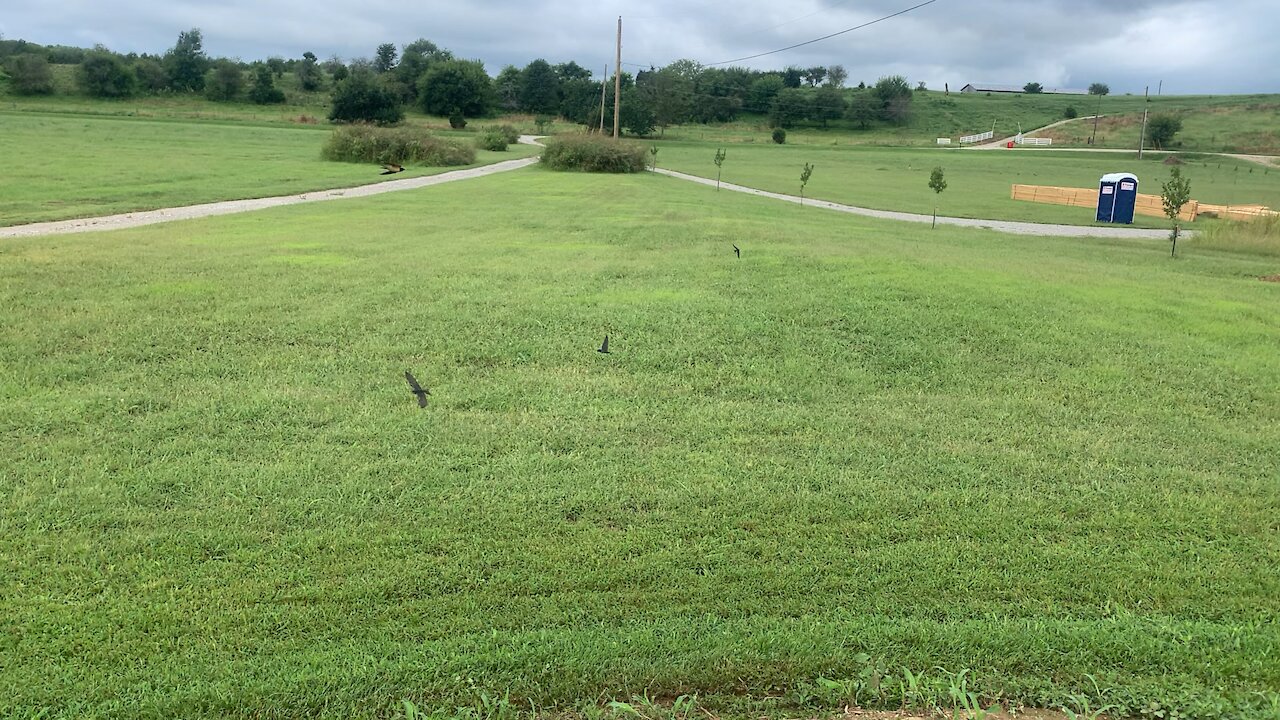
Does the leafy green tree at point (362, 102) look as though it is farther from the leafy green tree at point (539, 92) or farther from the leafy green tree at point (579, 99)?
the leafy green tree at point (539, 92)

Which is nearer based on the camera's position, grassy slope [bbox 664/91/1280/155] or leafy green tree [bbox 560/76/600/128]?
grassy slope [bbox 664/91/1280/155]

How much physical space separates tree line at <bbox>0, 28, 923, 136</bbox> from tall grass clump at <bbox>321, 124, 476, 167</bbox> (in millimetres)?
28939

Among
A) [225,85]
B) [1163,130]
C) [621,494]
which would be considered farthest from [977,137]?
[621,494]

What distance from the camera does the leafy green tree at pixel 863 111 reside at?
330ft

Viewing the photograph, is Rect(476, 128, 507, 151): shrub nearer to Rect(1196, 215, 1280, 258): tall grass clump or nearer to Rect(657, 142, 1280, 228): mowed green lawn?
Rect(657, 142, 1280, 228): mowed green lawn

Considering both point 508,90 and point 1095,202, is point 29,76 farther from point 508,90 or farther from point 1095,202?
point 1095,202

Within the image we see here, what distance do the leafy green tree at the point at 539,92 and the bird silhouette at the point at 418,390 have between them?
341 ft

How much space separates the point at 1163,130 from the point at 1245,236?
7436 cm

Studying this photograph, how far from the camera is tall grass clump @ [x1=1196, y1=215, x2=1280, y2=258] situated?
18.6 m

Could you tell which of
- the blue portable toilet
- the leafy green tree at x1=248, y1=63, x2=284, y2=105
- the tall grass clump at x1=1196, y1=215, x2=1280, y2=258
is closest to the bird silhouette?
the tall grass clump at x1=1196, y1=215, x2=1280, y2=258

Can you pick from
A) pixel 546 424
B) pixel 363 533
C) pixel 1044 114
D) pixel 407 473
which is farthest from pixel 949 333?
pixel 1044 114

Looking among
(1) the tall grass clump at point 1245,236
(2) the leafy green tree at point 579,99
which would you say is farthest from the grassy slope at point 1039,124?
(1) the tall grass clump at point 1245,236

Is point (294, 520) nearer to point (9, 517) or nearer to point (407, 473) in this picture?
point (407, 473)

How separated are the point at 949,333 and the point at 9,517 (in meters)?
6.99
